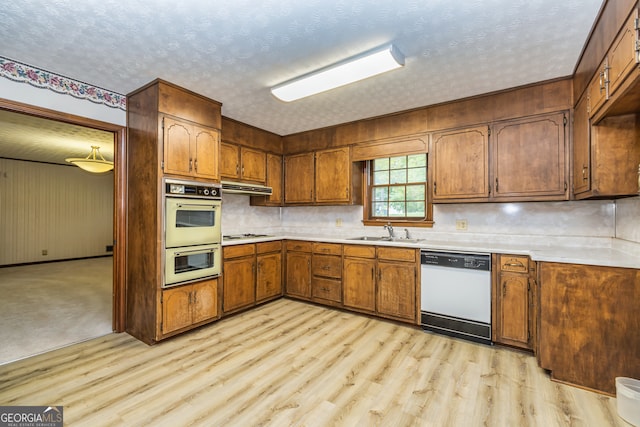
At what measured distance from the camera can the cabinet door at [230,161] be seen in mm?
3826

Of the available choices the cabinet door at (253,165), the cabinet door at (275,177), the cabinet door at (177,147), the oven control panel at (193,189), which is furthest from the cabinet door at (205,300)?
the cabinet door at (275,177)

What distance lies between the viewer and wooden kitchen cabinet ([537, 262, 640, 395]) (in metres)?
2.00

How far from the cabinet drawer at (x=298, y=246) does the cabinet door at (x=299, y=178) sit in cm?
67

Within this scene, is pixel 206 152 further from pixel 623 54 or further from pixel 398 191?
pixel 623 54

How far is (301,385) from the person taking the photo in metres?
2.21

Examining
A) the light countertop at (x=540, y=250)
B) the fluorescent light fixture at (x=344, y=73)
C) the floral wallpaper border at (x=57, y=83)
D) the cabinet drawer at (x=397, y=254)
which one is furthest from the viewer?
the cabinet drawer at (x=397, y=254)

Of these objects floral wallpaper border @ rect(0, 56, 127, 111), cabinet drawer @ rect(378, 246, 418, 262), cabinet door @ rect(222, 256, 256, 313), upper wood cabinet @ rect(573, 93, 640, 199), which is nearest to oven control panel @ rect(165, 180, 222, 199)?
cabinet door @ rect(222, 256, 256, 313)

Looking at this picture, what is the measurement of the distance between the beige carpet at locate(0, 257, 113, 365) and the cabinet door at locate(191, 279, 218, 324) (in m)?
0.96

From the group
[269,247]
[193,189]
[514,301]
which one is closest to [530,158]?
[514,301]

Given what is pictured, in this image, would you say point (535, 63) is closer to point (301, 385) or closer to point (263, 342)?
point (301, 385)

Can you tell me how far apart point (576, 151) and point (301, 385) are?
10.1 ft

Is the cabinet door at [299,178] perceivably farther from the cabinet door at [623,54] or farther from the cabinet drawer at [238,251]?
the cabinet door at [623,54]

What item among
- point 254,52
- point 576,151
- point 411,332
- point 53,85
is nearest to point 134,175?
point 53,85

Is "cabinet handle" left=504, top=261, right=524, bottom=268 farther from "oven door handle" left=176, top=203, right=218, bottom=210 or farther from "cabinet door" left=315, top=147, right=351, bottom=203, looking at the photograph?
"oven door handle" left=176, top=203, right=218, bottom=210
